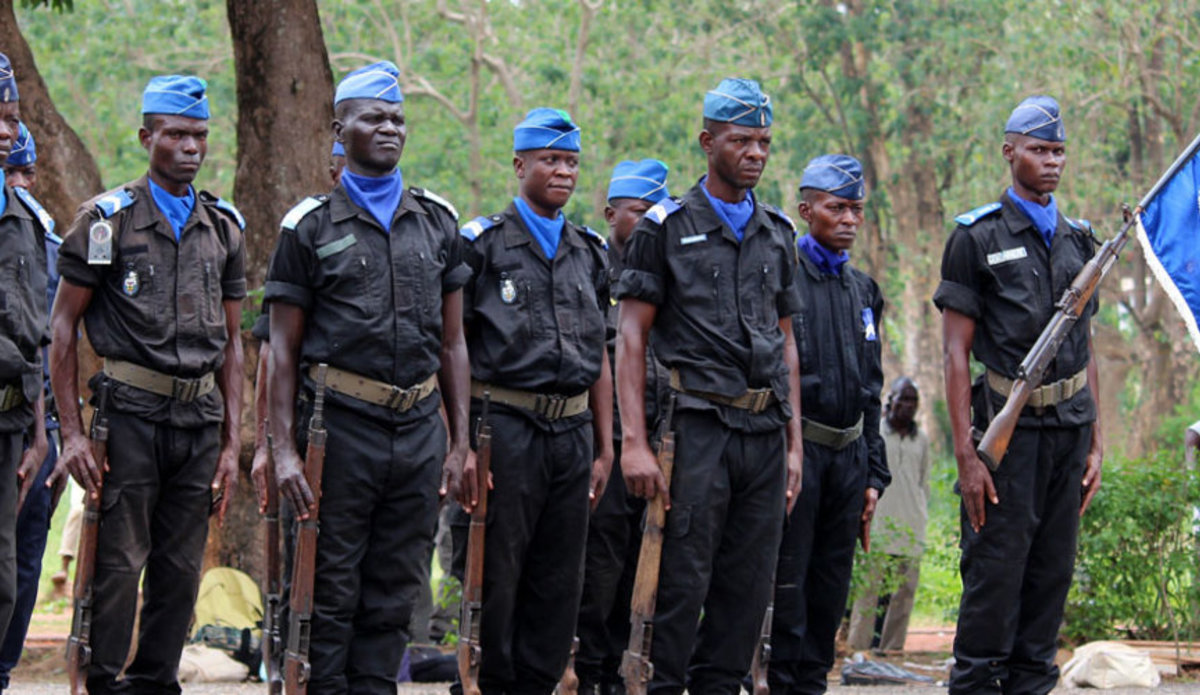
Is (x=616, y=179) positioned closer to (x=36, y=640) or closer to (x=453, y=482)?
(x=453, y=482)

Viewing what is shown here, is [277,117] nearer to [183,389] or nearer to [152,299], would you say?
[152,299]

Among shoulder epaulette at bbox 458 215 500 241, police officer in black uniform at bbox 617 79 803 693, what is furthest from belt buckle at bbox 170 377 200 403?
police officer in black uniform at bbox 617 79 803 693

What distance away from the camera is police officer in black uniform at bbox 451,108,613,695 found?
695 centimetres

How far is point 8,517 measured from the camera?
20.3 feet

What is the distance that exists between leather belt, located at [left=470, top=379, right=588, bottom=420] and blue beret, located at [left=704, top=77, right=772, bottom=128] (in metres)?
1.24

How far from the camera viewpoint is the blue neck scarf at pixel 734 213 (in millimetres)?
7035

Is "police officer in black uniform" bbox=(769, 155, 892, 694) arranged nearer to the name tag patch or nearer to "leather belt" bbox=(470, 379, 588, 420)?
the name tag patch

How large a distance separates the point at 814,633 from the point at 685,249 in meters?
2.20

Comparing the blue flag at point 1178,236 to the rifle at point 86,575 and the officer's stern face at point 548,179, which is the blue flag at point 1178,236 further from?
the rifle at point 86,575

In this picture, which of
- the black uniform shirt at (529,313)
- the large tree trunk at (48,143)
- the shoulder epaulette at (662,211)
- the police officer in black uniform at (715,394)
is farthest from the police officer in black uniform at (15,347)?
the large tree trunk at (48,143)

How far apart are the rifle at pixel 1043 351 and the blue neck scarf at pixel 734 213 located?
47.0 inches

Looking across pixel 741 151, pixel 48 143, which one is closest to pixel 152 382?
pixel 741 151

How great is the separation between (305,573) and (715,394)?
1.70m

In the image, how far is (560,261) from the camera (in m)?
7.32
